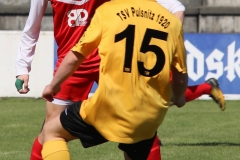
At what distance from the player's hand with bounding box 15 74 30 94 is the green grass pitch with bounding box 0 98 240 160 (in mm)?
2139

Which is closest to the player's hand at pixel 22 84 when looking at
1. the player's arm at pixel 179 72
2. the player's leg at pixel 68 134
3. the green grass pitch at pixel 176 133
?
the player's leg at pixel 68 134

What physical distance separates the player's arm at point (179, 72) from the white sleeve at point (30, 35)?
4.27 ft

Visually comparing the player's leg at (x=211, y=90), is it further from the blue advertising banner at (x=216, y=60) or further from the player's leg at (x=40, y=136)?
the blue advertising banner at (x=216, y=60)

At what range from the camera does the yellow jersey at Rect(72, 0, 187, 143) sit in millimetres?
4262

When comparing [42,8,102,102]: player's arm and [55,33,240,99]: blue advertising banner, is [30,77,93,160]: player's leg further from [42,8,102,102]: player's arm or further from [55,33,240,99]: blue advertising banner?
[55,33,240,99]: blue advertising banner

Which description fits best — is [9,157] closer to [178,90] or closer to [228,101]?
[178,90]

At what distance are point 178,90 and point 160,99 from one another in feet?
0.88

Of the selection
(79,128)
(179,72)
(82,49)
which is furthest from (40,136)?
(179,72)

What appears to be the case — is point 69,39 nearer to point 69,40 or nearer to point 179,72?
point 69,40

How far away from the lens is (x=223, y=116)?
11.7m

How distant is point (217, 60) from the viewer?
14.4 meters

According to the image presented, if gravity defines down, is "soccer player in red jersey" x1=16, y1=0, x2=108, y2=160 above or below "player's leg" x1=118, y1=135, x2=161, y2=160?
above

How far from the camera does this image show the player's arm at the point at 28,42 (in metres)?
5.37

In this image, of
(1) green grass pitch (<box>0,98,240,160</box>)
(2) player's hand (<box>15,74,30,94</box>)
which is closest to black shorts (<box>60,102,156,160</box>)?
(2) player's hand (<box>15,74,30,94</box>)
